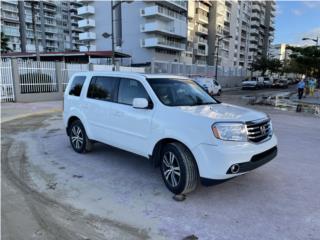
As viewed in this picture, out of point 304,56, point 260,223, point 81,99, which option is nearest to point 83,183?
point 81,99

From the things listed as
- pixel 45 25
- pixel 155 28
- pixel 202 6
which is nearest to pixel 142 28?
pixel 155 28

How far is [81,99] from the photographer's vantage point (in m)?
5.69

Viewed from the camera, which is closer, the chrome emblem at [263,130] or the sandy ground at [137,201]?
the sandy ground at [137,201]

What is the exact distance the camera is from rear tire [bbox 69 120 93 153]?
18.9 ft

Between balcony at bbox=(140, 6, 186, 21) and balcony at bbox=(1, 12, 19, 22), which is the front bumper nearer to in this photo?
balcony at bbox=(140, 6, 186, 21)

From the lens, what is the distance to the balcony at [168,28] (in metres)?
42.6

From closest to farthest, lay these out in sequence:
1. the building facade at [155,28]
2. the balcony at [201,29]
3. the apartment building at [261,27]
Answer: the building facade at [155,28]
the balcony at [201,29]
the apartment building at [261,27]

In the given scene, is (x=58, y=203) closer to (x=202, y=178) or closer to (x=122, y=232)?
(x=122, y=232)

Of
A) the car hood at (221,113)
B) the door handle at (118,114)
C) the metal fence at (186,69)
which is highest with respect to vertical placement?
the metal fence at (186,69)

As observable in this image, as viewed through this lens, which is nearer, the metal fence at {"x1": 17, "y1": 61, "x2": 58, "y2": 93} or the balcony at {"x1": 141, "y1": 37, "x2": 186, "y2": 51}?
the metal fence at {"x1": 17, "y1": 61, "x2": 58, "y2": 93}

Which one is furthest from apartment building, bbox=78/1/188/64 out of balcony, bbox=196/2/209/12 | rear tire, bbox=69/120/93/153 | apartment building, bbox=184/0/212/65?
rear tire, bbox=69/120/93/153

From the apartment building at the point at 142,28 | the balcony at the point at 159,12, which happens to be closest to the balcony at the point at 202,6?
the apartment building at the point at 142,28

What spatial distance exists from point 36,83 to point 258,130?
52.5ft

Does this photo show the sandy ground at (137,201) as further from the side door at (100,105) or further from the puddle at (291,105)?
the puddle at (291,105)
